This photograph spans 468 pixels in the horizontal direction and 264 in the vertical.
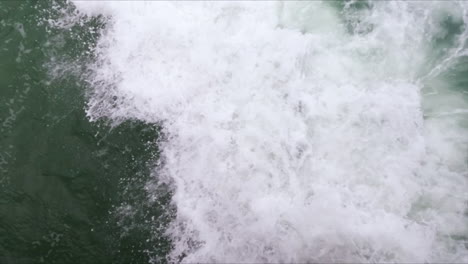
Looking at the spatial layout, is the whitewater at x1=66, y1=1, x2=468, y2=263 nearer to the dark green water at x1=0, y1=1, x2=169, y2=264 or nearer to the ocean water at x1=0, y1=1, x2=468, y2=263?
the ocean water at x1=0, y1=1, x2=468, y2=263

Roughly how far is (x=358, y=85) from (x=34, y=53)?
709 cm

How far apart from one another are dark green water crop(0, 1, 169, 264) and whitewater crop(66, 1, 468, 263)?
0.37 meters

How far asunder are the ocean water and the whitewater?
3 cm

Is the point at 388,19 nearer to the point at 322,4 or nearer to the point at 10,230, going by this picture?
the point at 322,4

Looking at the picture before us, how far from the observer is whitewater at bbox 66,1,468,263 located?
6.14 metres

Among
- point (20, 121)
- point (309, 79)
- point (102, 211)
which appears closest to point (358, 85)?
point (309, 79)

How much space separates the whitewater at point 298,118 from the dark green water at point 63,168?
37cm

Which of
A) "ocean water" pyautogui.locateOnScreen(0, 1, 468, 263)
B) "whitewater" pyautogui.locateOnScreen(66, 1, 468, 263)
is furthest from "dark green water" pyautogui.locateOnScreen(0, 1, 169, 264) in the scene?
"whitewater" pyautogui.locateOnScreen(66, 1, 468, 263)

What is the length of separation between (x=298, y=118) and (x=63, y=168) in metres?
4.61

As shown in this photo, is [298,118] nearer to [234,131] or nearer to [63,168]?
[234,131]

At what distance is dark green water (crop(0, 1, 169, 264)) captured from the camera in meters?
6.07

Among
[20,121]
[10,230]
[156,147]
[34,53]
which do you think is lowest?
[10,230]

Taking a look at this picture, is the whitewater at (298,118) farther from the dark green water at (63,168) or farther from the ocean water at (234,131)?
the dark green water at (63,168)

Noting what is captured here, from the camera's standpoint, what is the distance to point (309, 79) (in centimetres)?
764
